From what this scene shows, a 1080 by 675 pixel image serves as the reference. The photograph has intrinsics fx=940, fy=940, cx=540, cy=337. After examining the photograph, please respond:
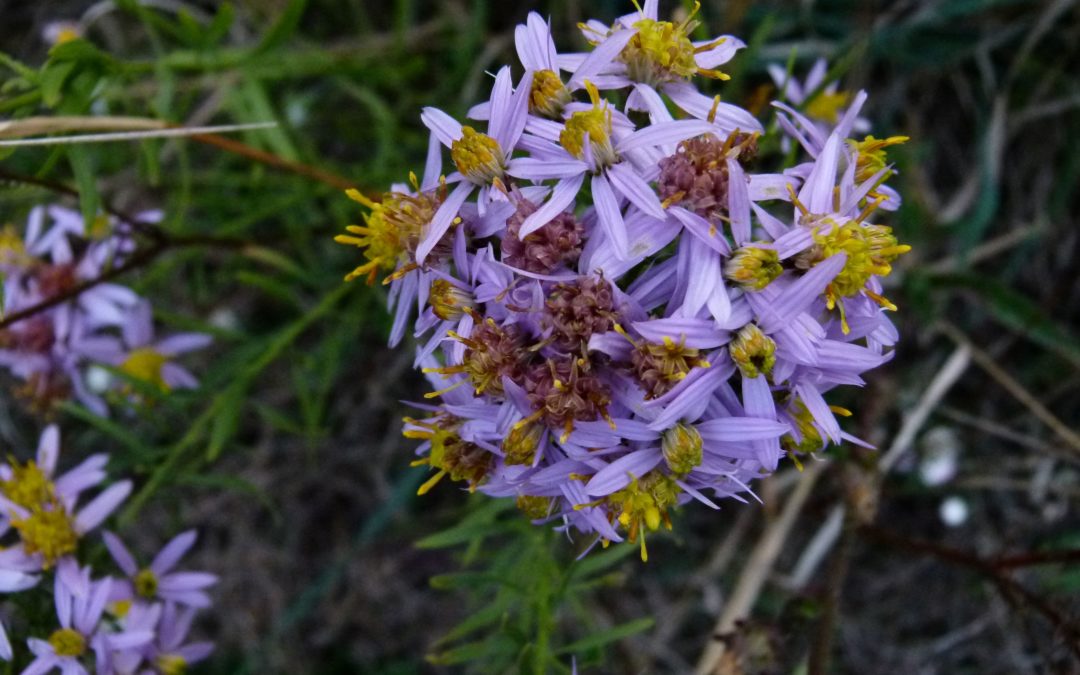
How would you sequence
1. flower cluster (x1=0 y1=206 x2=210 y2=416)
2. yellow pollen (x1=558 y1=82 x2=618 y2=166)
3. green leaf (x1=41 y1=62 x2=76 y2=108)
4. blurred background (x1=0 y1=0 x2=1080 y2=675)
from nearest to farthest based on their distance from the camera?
yellow pollen (x1=558 y1=82 x2=618 y2=166), green leaf (x1=41 y1=62 x2=76 y2=108), flower cluster (x1=0 y1=206 x2=210 y2=416), blurred background (x1=0 y1=0 x2=1080 y2=675)

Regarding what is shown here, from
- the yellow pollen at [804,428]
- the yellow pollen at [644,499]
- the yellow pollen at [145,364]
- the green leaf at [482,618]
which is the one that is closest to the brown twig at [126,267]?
the yellow pollen at [145,364]

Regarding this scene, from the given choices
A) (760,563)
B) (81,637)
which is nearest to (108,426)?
(81,637)

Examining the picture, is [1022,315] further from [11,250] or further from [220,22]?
Answer: [11,250]

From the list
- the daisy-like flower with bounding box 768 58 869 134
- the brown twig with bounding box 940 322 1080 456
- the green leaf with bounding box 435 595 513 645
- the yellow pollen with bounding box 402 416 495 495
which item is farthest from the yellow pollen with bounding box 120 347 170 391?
the brown twig with bounding box 940 322 1080 456

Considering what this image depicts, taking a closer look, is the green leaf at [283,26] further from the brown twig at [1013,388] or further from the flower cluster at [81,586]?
the brown twig at [1013,388]

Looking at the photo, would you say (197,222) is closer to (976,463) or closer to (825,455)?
(825,455)

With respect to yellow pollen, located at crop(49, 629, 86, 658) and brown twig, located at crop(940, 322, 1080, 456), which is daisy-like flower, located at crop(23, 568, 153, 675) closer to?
yellow pollen, located at crop(49, 629, 86, 658)
